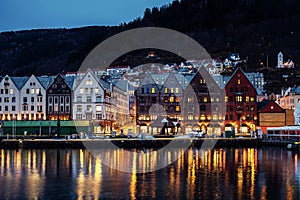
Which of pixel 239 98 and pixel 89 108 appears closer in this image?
pixel 89 108

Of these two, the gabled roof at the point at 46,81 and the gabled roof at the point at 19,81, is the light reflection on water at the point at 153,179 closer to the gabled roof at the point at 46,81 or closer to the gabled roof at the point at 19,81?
the gabled roof at the point at 46,81

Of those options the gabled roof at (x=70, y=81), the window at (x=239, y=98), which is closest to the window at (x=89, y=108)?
the gabled roof at (x=70, y=81)

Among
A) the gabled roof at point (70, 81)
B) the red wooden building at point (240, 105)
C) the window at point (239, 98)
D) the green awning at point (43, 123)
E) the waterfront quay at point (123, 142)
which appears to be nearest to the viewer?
the waterfront quay at point (123, 142)

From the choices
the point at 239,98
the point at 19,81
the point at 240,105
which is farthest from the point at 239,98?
the point at 19,81

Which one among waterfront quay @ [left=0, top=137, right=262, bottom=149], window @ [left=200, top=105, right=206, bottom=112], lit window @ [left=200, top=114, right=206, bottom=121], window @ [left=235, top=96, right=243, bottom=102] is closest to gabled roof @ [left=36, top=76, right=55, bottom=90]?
waterfront quay @ [left=0, top=137, right=262, bottom=149]

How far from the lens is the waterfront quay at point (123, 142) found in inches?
3120

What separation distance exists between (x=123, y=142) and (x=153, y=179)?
4010 centimetres

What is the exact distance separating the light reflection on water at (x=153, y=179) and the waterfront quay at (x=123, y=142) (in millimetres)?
21314

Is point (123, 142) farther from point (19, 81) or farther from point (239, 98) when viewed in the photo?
point (19, 81)

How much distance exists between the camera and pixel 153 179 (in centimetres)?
4066

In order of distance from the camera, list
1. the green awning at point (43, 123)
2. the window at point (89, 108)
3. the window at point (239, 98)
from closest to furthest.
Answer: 1. the green awning at point (43, 123)
2. the window at point (89, 108)
3. the window at point (239, 98)

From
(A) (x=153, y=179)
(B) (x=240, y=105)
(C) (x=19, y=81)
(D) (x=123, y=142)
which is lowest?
(A) (x=153, y=179)

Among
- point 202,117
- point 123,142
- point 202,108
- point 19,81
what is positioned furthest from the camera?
point 202,108

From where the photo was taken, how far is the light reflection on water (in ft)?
111
